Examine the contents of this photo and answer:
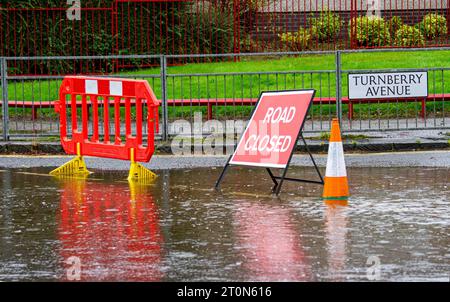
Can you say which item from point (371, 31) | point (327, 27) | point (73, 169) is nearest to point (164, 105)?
point (73, 169)

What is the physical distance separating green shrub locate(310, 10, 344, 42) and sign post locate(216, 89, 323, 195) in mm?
16056

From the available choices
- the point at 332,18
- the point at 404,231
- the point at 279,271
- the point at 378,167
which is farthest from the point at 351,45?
the point at 279,271

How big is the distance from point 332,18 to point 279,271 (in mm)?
22460

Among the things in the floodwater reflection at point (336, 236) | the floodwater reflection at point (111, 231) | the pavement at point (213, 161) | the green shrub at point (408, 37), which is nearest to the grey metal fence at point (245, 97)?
the green shrub at point (408, 37)

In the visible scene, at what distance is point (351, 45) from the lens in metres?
29.0

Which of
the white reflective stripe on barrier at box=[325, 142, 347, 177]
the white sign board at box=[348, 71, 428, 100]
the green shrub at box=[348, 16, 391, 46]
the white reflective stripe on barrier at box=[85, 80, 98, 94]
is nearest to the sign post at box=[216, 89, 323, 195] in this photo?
the white reflective stripe on barrier at box=[325, 142, 347, 177]

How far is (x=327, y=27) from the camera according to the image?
3044 centimetres

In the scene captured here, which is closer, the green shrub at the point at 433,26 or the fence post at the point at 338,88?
the fence post at the point at 338,88

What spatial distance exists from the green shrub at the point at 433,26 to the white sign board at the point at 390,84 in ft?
37.4

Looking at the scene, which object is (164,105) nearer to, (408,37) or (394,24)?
(408,37)

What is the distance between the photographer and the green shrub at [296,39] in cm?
2950

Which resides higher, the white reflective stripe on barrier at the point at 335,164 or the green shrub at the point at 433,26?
the green shrub at the point at 433,26

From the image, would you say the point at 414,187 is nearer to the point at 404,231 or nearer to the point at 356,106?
the point at 404,231

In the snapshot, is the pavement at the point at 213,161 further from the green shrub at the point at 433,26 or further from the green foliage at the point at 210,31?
the green shrub at the point at 433,26
